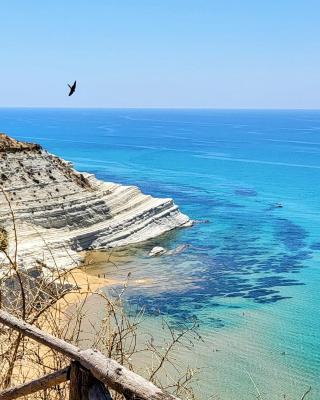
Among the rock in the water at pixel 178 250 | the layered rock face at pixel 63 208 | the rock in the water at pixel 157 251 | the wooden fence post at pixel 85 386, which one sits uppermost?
the wooden fence post at pixel 85 386

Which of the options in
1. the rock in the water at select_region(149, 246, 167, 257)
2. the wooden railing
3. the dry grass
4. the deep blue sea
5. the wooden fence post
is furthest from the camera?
the rock in the water at select_region(149, 246, 167, 257)

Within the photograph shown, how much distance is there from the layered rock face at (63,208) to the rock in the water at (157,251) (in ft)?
8.10

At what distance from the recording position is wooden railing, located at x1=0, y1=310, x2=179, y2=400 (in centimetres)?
362

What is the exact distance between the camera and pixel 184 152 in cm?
9975

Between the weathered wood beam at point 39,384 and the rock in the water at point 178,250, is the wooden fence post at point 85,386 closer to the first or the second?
the weathered wood beam at point 39,384

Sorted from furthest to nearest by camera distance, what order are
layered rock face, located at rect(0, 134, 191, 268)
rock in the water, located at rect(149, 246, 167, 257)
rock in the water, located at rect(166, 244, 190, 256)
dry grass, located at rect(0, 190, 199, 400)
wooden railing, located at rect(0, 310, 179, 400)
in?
rock in the water, located at rect(166, 244, 190, 256) < rock in the water, located at rect(149, 246, 167, 257) < layered rock face, located at rect(0, 134, 191, 268) < dry grass, located at rect(0, 190, 199, 400) < wooden railing, located at rect(0, 310, 179, 400)

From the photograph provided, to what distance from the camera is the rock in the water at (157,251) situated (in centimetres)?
3179

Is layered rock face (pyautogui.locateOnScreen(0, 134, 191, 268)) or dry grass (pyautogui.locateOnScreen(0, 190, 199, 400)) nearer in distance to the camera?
dry grass (pyautogui.locateOnScreen(0, 190, 199, 400))

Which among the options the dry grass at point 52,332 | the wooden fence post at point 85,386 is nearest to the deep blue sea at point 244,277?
the dry grass at point 52,332

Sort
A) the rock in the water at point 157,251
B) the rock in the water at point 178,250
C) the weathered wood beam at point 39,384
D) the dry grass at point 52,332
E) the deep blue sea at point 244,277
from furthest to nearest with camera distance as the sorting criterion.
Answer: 1. the rock in the water at point 178,250
2. the rock in the water at point 157,251
3. the deep blue sea at point 244,277
4. the dry grass at point 52,332
5. the weathered wood beam at point 39,384

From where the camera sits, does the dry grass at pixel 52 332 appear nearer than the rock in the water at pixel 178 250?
Yes

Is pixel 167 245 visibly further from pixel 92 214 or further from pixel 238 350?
pixel 238 350

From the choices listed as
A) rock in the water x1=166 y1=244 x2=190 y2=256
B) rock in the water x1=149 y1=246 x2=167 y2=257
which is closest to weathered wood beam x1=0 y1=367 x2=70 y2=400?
rock in the water x1=149 y1=246 x2=167 y2=257

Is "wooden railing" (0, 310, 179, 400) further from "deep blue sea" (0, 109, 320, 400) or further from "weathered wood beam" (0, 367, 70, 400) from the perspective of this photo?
"deep blue sea" (0, 109, 320, 400)
